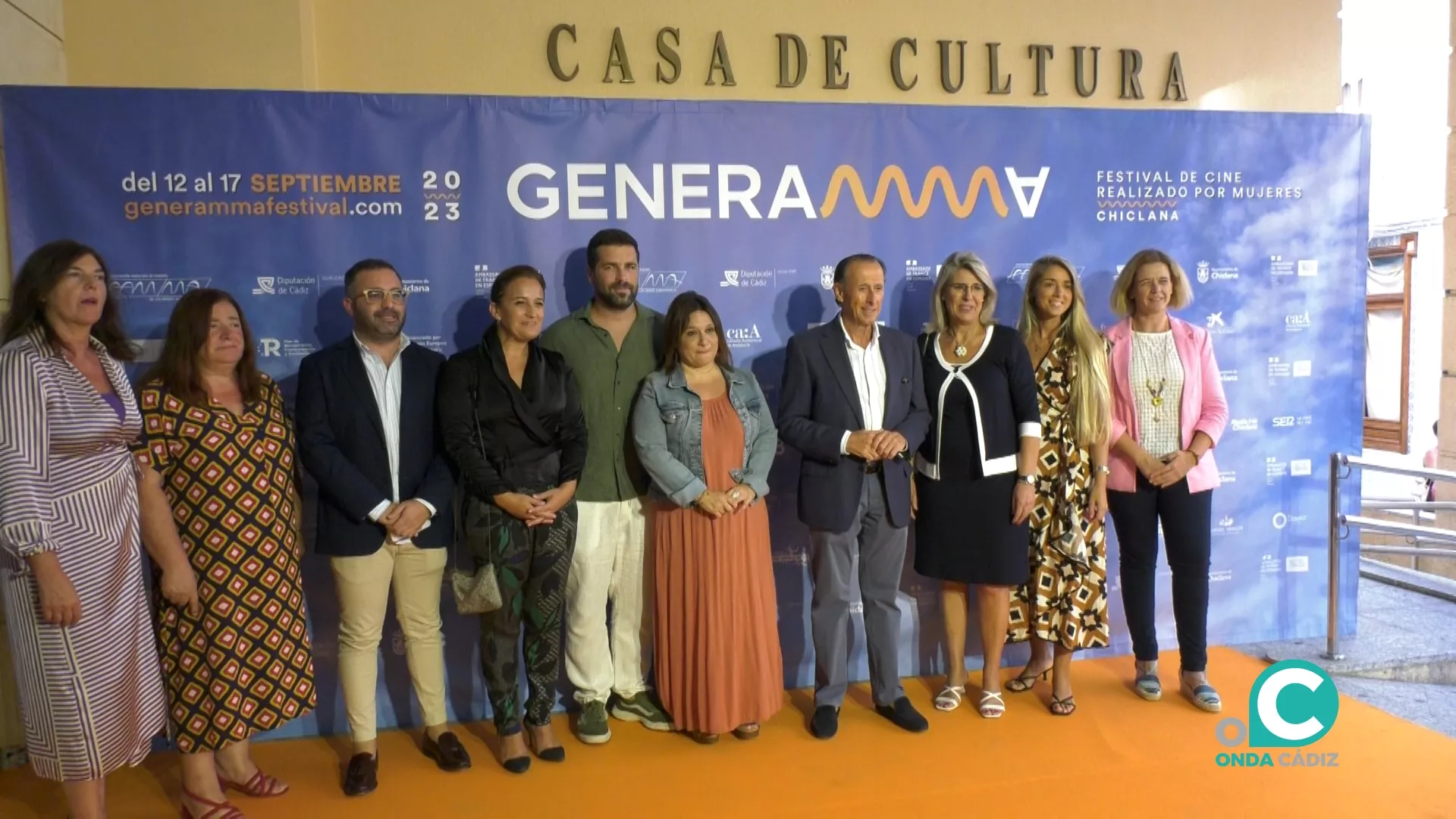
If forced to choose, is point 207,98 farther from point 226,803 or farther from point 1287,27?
point 1287,27

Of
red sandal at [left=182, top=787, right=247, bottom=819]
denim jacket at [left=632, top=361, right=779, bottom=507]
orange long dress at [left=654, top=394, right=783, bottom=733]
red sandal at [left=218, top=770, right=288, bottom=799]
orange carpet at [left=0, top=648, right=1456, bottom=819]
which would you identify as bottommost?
→ orange carpet at [left=0, top=648, right=1456, bottom=819]

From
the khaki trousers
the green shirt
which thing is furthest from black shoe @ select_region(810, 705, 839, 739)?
the khaki trousers

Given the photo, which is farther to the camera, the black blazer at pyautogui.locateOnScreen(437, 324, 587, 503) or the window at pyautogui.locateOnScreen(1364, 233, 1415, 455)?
the window at pyautogui.locateOnScreen(1364, 233, 1415, 455)

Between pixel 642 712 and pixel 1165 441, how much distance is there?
227 centimetres

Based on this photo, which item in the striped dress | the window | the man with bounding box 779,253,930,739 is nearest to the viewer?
the striped dress

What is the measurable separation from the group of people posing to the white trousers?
0.04 ft

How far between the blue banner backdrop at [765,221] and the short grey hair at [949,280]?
1.54 ft

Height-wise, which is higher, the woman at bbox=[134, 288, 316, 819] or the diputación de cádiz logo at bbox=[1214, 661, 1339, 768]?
the woman at bbox=[134, 288, 316, 819]

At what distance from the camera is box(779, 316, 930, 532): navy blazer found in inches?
124

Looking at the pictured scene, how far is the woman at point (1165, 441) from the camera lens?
3.42 meters

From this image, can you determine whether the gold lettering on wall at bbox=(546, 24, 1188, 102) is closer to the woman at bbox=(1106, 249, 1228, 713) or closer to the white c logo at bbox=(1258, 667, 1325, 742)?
the woman at bbox=(1106, 249, 1228, 713)

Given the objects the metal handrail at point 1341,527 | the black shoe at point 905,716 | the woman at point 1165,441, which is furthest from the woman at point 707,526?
the metal handrail at point 1341,527

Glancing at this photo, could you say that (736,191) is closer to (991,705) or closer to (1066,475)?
(1066,475)

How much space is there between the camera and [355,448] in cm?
291
